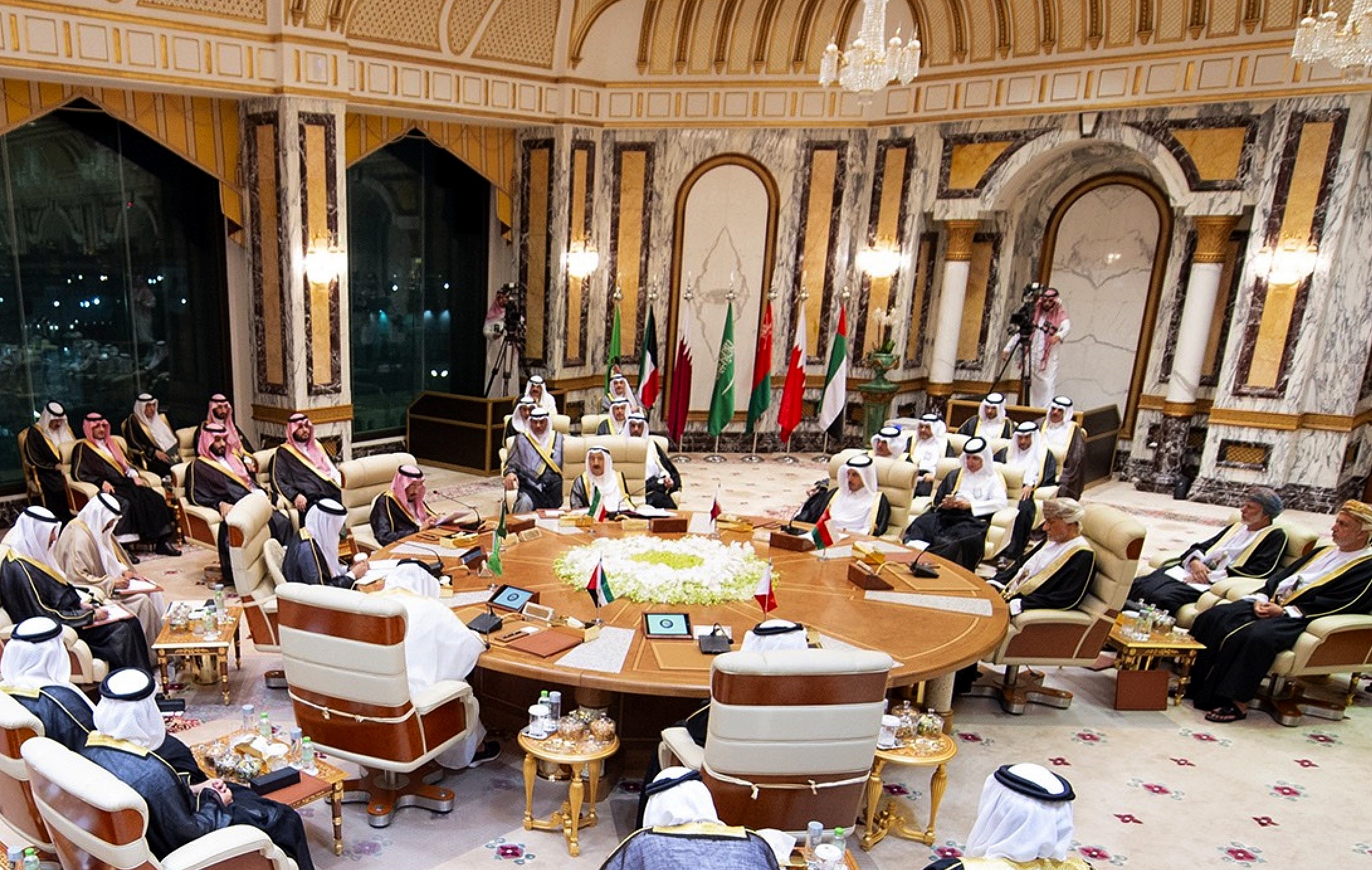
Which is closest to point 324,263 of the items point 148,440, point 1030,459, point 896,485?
point 148,440

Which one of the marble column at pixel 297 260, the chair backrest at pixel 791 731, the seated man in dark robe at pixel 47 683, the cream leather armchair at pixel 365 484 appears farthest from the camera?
the marble column at pixel 297 260

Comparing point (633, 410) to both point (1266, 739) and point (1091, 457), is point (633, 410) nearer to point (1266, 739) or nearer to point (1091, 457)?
point (1091, 457)

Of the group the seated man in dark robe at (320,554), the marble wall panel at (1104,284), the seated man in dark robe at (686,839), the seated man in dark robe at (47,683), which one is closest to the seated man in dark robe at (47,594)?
the seated man in dark robe at (320,554)

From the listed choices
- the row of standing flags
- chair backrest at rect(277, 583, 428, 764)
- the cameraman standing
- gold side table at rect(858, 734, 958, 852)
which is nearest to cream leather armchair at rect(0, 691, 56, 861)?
chair backrest at rect(277, 583, 428, 764)

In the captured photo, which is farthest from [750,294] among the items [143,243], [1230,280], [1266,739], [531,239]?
[1266,739]

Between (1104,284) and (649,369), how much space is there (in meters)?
5.48

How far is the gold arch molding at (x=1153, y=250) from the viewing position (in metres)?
10.4

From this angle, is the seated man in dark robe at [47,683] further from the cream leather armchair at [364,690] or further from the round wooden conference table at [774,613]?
the round wooden conference table at [774,613]

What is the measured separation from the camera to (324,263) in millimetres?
8594

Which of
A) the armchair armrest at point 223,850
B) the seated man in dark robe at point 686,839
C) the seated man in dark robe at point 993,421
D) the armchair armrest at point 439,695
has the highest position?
the seated man in dark robe at point 993,421

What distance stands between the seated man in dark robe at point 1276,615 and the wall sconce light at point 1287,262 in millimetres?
4542

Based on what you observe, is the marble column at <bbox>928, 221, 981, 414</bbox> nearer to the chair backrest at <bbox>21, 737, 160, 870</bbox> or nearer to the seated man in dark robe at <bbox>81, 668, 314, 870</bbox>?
the seated man in dark robe at <bbox>81, 668, 314, 870</bbox>

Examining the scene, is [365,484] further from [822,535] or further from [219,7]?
[219,7]

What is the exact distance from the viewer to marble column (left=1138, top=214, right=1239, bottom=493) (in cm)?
953
